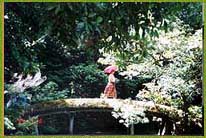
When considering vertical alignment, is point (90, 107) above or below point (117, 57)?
below

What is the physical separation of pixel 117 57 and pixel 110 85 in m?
0.21

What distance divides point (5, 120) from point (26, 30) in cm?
65

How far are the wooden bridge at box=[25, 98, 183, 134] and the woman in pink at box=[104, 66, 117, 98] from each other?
43mm

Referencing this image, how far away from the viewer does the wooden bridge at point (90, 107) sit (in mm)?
3461

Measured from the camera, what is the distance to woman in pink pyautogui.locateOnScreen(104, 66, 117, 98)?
3488 mm

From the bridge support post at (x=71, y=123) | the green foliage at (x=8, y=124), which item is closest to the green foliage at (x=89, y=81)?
the bridge support post at (x=71, y=123)

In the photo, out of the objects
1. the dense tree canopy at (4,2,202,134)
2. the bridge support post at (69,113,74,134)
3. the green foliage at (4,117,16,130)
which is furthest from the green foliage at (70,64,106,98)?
the green foliage at (4,117,16,130)

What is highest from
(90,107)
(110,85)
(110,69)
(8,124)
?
(110,69)

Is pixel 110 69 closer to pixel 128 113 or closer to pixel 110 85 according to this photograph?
pixel 110 85

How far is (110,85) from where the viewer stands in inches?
137

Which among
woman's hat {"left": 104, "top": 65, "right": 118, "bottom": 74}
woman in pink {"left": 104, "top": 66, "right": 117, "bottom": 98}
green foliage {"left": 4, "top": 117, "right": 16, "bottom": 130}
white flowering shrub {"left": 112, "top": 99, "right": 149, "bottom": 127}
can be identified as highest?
woman's hat {"left": 104, "top": 65, "right": 118, "bottom": 74}

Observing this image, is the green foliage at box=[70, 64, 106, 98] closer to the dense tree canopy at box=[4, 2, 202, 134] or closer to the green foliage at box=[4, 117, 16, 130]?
the dense tree canopy at box=[4, 2, 202, 134]

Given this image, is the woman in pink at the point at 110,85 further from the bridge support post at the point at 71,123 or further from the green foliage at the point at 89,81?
the bridge support post at the point at 71,123

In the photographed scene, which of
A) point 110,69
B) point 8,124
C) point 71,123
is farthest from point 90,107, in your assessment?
point 8,124
